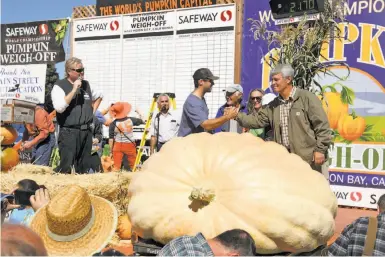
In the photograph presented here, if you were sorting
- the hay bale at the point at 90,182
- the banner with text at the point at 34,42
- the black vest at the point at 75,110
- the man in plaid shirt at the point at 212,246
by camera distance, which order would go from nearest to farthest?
the man in plaid shirt at the point at 212,246
the hay bale at the point at 90,182
the black vest at the point at 75,110
the banner with text at the point at 34,42

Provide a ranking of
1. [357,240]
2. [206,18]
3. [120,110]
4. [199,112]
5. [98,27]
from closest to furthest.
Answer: [357,240], [199,112], [206,18], [120,110], [98,27]

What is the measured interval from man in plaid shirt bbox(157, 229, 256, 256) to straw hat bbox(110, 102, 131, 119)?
721 cm

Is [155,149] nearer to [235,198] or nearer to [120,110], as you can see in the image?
[120,110]

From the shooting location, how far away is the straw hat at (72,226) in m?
2.53

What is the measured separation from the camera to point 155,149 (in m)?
7.93

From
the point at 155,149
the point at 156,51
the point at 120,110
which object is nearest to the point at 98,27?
the point at 156,51

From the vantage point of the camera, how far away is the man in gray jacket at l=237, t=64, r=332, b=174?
163 inches

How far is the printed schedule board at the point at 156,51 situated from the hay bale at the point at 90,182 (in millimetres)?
4207

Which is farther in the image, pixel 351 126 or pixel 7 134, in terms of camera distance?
pixel 351 126

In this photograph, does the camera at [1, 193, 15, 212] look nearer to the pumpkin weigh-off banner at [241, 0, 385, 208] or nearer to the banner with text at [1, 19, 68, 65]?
the pumpkin weigh-off banner at [241, 0, 385, 208]

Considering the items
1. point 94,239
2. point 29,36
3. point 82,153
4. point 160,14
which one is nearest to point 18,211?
point 94,239

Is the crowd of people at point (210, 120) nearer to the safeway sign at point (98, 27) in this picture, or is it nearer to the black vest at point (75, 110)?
the black vest at point (75, 110)

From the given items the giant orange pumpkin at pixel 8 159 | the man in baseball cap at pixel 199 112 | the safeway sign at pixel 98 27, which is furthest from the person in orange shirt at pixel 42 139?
the man in baseball cap at pixel 199 112

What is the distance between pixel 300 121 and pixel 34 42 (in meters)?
8.98
